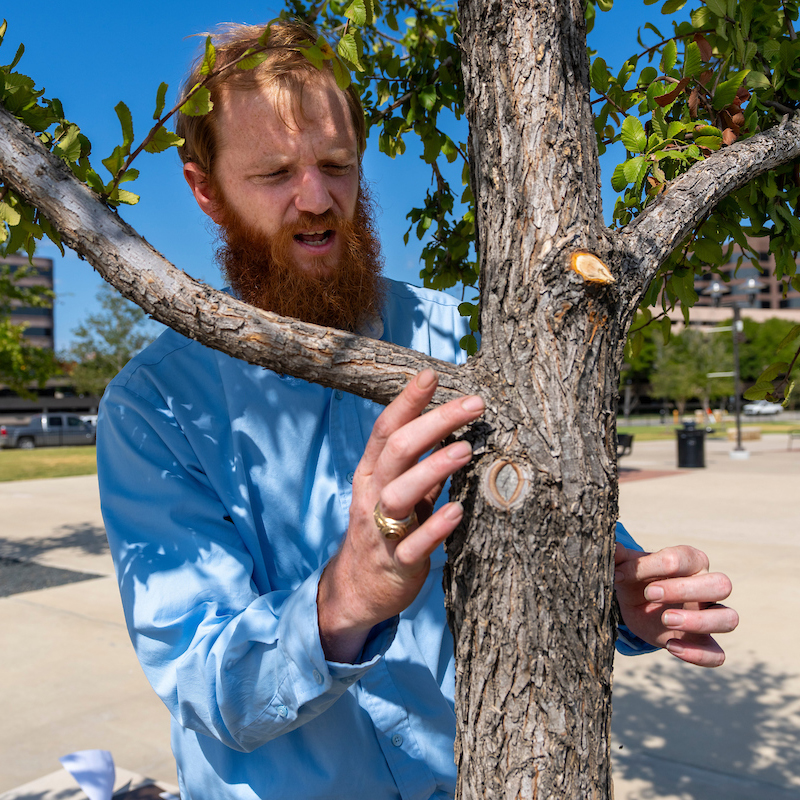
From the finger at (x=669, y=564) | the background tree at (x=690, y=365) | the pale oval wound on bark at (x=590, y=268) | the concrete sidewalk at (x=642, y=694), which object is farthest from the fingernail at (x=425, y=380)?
A: the background tree at (x=690, y=365)

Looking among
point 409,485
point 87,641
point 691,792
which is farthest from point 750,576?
point 409,485

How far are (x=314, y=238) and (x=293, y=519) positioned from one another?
2.33 ft

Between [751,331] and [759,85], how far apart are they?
80474 mm

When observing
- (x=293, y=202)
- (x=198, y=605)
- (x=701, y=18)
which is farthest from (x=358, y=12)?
(x=198, y=605)

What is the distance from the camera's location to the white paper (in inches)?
115

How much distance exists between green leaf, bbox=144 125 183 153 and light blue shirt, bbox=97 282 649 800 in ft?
1.84

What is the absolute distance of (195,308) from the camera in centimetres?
115

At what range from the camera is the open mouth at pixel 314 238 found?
1780 millimetres

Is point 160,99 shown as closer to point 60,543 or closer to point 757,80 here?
point 757,80

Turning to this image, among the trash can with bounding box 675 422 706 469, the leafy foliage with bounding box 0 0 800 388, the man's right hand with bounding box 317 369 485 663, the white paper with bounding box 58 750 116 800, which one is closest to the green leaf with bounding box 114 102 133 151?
the leafy foliage with bounding box 0 0 800 388

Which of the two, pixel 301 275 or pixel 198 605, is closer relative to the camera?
pixel 198 605

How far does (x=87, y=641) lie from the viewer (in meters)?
5.85

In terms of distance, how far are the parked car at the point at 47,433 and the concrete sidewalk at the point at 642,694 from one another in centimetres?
2989

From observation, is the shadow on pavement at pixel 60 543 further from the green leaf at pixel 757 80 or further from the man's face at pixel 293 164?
the green leaf at pixel 757 80
